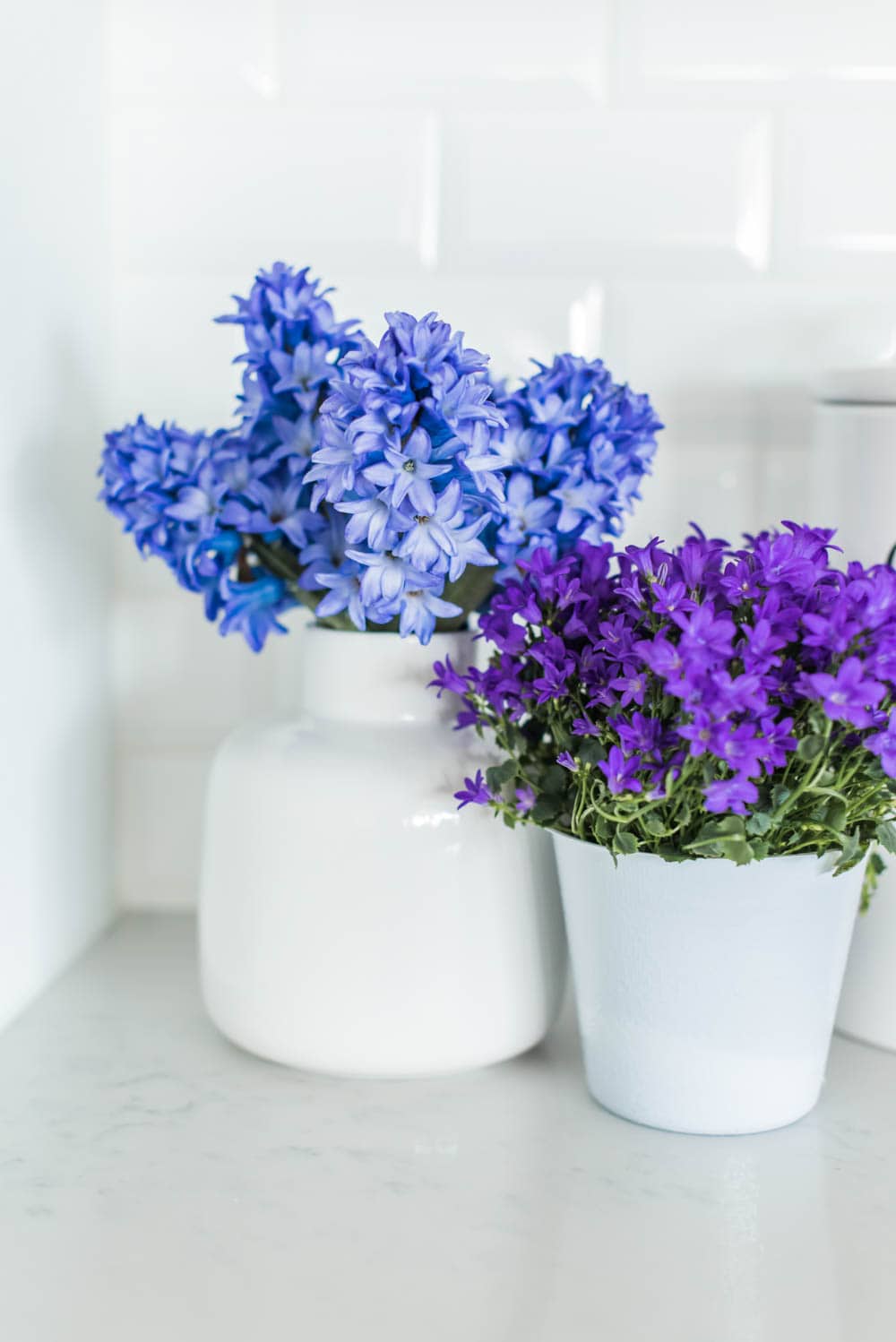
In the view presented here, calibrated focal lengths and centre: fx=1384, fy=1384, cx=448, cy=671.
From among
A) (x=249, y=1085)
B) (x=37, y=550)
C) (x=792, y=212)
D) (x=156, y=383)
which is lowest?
(x=249, y=1085)

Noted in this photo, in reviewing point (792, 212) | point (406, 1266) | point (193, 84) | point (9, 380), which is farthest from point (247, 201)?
point (406, 1266)

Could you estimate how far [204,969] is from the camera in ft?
2.59

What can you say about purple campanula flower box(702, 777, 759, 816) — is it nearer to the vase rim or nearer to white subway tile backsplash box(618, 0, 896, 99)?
the vase rim

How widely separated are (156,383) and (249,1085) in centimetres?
50

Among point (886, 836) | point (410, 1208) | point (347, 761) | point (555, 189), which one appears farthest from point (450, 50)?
point (410, 1208)

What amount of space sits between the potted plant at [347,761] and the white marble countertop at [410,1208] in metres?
0.05

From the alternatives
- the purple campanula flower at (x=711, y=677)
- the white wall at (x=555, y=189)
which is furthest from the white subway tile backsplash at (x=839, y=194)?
the purple campanula flower at (x=711, y=677)

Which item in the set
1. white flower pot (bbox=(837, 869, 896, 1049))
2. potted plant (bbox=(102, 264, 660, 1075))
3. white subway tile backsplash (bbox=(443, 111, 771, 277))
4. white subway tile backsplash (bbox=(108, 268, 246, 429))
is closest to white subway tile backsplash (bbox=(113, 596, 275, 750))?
white subway tile backsplash (bbox=(108, 268, 246, 429))

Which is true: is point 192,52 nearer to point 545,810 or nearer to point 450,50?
point 450,50

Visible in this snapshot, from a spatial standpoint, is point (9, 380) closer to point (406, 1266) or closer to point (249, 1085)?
point (249, 1085)

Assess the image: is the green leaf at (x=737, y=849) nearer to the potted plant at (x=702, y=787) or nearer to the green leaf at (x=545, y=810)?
Result: the potted plant at (x=702, y=787)

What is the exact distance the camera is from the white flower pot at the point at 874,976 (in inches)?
31.1

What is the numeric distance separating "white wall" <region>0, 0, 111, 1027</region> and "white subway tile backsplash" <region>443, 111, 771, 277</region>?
252mm

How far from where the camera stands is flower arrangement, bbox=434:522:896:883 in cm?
58
